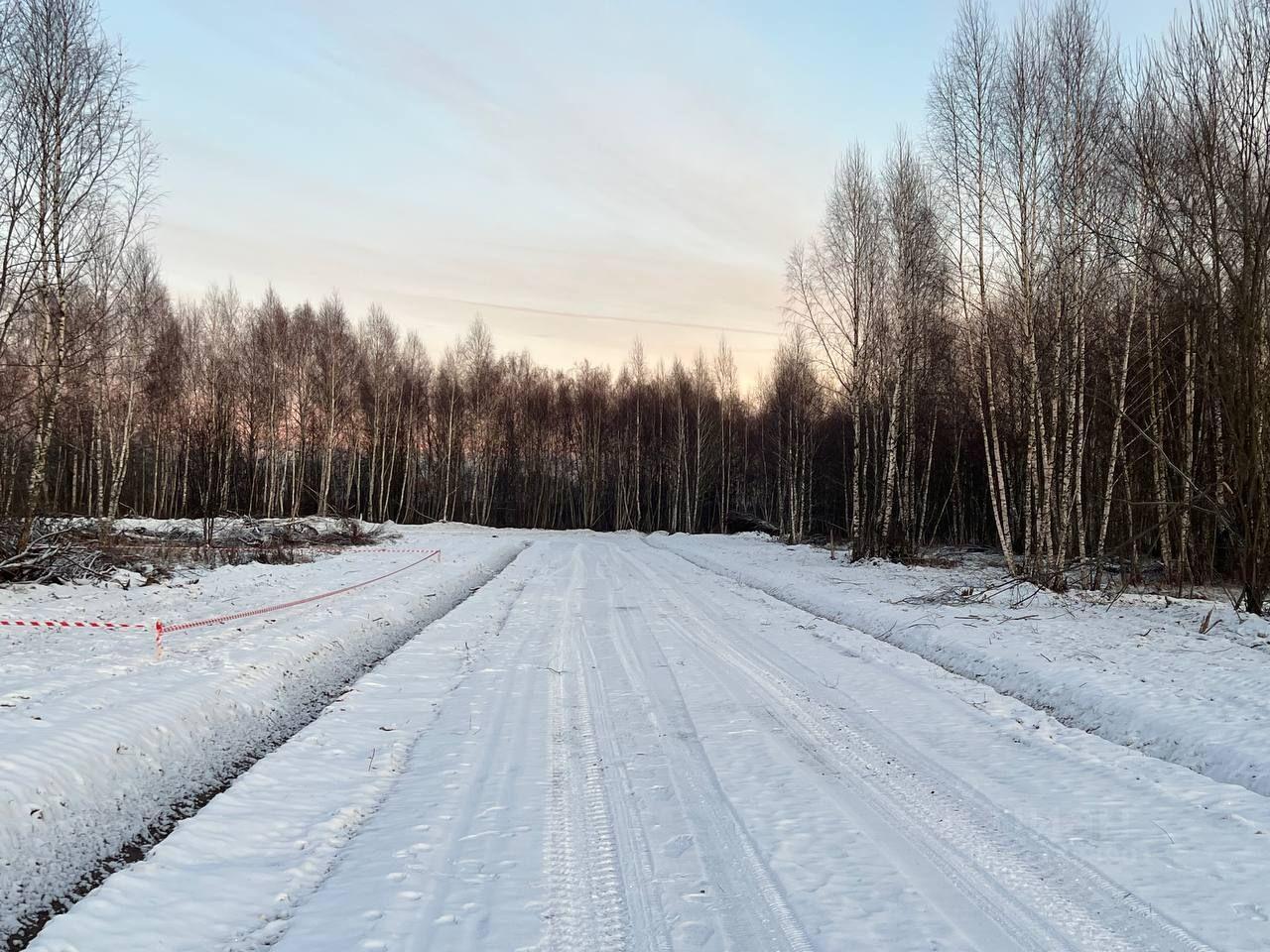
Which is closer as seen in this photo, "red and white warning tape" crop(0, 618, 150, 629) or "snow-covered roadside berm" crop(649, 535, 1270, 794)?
"snow-covered roadside berm" crop(649, 535, 1270, 794)

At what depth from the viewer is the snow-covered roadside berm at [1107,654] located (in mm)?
6078

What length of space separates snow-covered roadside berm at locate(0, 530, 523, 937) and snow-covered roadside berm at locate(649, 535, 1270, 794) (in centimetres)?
802

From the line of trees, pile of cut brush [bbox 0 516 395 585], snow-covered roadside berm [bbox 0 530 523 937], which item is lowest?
snow-covered roadside berm [bbox 0 530 523 937]

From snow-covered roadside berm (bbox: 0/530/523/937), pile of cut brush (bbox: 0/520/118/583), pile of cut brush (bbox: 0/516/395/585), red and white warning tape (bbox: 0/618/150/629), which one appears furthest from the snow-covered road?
pile of cut brush (bbox: 0/516/395/585)

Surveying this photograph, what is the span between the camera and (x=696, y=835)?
4246 mm

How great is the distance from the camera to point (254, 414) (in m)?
47.5

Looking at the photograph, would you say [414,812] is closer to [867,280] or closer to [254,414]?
[867,280]

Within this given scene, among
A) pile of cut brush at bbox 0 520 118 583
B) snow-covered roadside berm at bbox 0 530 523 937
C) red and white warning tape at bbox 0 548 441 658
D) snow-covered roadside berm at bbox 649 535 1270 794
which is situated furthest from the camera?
pile of cut brush at bbox 0 520 118 583

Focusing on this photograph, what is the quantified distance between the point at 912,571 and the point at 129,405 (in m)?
34.2

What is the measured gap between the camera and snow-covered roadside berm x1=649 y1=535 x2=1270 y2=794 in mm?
6078

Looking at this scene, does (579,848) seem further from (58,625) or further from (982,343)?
(982,343)

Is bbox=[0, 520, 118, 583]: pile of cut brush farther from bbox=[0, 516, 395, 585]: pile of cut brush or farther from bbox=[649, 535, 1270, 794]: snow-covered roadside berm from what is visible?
bbox=[649, 535, 1270, 794]: snow-covered roadside berm

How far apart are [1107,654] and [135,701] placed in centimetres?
1130

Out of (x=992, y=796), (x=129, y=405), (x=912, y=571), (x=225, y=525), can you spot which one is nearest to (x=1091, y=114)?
(x=912, y=571)
